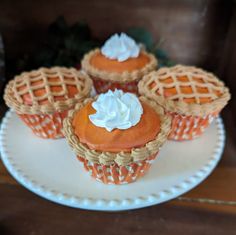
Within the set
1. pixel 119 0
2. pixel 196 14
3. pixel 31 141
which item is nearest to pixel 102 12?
pixel 119 0

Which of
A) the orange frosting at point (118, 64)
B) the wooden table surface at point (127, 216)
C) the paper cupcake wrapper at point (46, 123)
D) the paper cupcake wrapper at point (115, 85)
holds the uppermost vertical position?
the orange frosting at point (118, 64)

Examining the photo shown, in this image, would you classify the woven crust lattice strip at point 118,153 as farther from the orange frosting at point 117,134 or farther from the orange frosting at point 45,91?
the orange frosting at point 45,91

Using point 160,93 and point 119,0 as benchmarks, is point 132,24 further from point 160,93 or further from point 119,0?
point 160,93

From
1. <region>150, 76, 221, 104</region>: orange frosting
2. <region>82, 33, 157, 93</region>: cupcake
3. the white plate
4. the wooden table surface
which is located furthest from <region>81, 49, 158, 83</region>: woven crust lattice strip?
the wooden table surface

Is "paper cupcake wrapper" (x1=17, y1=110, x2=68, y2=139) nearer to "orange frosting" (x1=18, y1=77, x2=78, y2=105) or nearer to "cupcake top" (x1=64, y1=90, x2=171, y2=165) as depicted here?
"orange frosting" (x1=18, y1=77, x2=78, y2=105)

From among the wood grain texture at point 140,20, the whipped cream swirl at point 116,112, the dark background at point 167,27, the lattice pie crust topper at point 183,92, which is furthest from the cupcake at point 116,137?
the wood grain texture at point 140,20

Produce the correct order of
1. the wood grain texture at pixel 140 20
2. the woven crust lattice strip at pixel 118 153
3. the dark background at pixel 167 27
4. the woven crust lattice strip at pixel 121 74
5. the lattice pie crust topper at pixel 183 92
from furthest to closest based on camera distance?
1. the wood grain texture at pixel 140 20
2. the dark background at pixel 167 27
3. the woven crust lattice strip at pixel 121 74
4. the lattice pie crust topper at pixel 183 92
5. the woven crust lattice strip at pixel 118 153

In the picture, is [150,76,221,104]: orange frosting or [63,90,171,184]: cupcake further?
[150,76,221,104]: orange frosting
